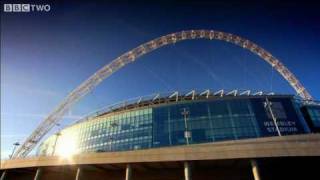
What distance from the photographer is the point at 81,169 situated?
105 feet

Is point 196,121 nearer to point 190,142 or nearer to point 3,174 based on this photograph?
point 190,142

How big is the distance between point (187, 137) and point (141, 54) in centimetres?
2864

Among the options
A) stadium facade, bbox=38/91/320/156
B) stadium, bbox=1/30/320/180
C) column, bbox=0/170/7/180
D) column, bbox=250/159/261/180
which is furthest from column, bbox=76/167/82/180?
stadium facade, bbox=38/91/320/156

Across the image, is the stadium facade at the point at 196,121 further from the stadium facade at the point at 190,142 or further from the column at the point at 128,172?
the column at the point at 128,172

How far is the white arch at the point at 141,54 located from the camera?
70.1 m

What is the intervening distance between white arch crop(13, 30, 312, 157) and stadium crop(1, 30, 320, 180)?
0.28m

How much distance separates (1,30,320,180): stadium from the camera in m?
26.7

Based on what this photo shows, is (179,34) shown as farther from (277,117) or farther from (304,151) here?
(304,151)

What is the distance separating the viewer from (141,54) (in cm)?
7112

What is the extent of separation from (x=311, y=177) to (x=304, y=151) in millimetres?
5575

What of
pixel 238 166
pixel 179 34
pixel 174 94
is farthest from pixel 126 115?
pixel 238 166

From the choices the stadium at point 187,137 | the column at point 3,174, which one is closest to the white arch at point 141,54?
the stadium at point 187,137

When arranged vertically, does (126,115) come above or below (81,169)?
above

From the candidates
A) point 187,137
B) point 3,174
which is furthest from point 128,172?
point 187,137
